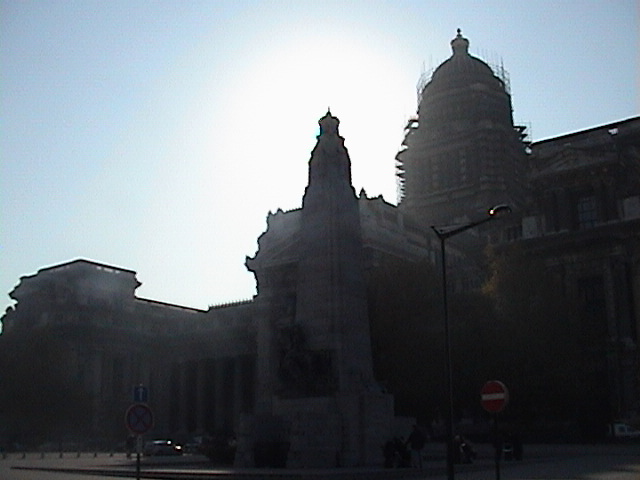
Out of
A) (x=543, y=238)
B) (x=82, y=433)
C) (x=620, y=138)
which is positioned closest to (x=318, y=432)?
(x=543, y=238)

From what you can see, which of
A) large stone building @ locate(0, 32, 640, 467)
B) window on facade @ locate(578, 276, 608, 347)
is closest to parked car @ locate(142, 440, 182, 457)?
large stone building @ locate(0, 32, 640, 467)

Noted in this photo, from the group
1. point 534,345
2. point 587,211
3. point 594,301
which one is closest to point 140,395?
point 534,345

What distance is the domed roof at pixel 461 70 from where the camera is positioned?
4235 inches

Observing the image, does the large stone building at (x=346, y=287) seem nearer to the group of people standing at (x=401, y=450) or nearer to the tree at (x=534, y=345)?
the group of people standing at (x=401, y=450)

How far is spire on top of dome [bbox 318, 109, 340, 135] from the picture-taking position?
109 ft

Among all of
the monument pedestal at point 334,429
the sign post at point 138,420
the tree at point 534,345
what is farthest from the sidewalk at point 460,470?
the sign post at point 138,420

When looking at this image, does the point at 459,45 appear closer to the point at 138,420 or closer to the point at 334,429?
the point at 334,429

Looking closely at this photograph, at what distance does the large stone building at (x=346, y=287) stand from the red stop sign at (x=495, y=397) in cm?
888

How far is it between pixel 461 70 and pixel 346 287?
81.9 m

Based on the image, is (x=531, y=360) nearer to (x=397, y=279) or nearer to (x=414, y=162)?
(x=397, y=279)

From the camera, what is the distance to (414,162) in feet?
357

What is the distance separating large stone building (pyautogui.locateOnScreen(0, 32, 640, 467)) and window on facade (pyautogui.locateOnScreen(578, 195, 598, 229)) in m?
0.13

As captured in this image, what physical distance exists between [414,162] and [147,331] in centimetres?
4284

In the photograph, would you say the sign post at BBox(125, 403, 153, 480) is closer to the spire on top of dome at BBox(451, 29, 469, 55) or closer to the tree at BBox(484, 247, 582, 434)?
the tree at BBox(484, 247, 582, 434)
